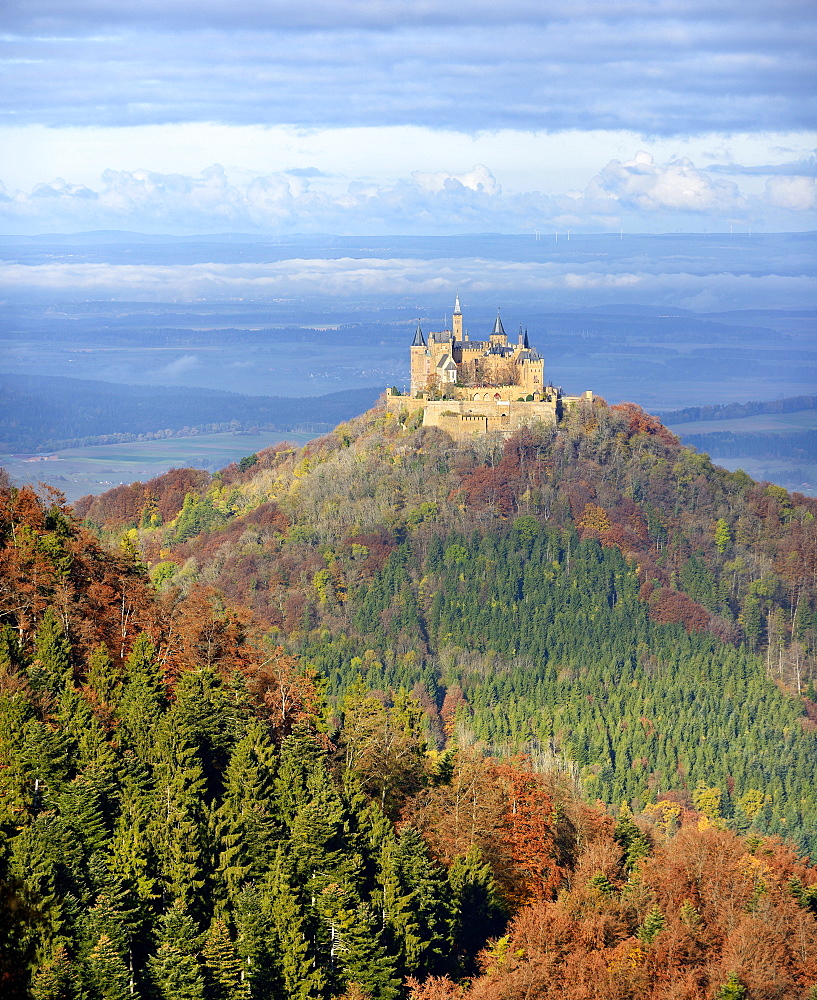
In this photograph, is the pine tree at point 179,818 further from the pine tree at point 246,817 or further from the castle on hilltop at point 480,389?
the castle on hilltop at point 480,389

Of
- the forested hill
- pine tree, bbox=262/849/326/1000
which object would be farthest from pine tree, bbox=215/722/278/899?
pine tree, bbox=262/849/326/1000

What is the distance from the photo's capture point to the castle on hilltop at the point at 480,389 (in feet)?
365

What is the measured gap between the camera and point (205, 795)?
130 feet

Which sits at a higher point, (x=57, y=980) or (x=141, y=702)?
(x=141, y=702)

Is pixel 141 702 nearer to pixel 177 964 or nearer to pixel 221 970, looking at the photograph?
pixel 221 970

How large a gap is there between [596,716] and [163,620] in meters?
47.1

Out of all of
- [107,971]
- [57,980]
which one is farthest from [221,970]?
[57,980]

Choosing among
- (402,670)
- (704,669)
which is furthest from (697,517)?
(402,670)

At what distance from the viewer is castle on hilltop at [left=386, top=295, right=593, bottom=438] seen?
111 meters

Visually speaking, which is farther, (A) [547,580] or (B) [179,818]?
(A) [547,580]

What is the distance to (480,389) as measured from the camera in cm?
11181

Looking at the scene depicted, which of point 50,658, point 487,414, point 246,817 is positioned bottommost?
point 246,817

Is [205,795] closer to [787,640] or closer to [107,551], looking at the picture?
[107,551]

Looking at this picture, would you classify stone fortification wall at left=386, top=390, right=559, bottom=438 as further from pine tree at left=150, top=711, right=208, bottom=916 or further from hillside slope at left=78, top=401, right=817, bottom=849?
pine tree at left=150, top=711, right=208, bottom=916
